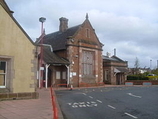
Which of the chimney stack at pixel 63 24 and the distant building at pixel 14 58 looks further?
the chimney stack at pixel 63 24

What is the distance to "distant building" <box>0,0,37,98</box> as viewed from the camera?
12.3 meters

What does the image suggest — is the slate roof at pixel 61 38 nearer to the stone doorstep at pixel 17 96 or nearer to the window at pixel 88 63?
the window at pixel 88 63

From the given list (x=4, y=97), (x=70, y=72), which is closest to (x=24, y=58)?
(x=4, y=97)

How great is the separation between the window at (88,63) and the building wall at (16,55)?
19040 millimetres

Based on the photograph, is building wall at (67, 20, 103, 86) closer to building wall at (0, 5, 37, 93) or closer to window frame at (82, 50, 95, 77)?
window frame at (82, 50, 95, 77)

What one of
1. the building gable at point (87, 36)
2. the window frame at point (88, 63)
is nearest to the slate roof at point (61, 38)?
the building gable at point (87, 36)

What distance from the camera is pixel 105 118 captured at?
8516mm

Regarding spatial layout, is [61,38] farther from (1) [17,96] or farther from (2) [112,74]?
(1) [17,96]

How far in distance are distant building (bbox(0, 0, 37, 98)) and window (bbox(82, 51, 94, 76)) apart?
62.6ft

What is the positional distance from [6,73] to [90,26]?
22884 mm

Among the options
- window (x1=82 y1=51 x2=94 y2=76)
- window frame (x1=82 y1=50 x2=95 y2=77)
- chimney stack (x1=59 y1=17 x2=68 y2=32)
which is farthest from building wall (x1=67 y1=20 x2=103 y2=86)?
chimney stack (x1=59 y1=17 x2=68 y2=32)

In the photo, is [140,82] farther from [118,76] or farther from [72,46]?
[72,46]

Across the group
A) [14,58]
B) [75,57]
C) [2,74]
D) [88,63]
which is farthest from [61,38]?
[2,74]

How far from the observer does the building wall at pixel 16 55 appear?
12273 mm
